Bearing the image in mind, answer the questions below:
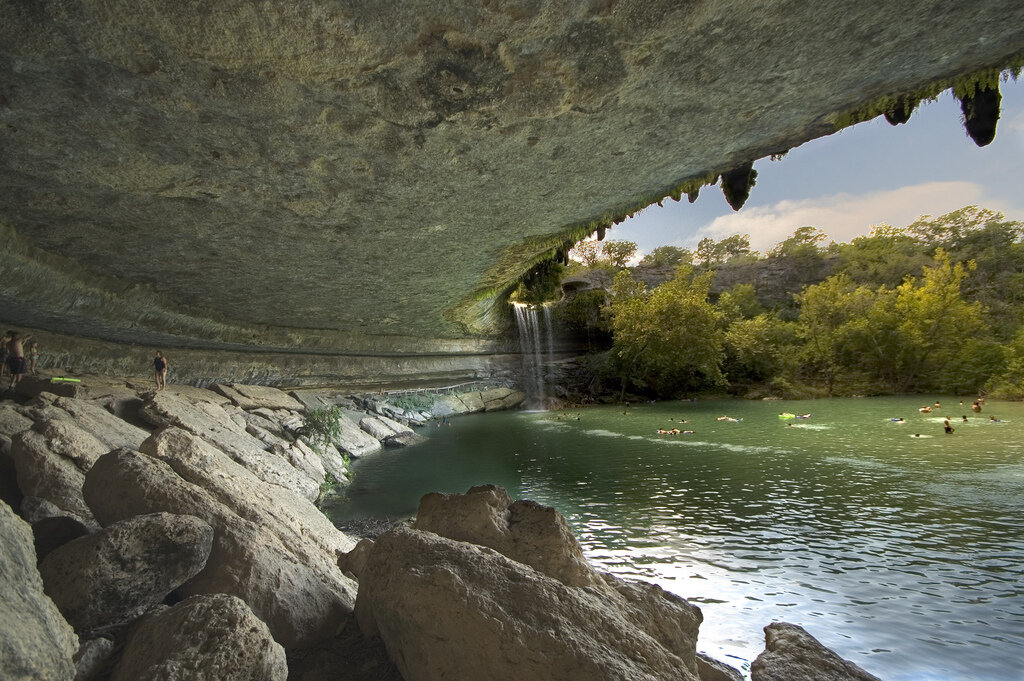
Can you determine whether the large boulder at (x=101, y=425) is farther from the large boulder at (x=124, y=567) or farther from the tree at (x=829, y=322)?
the tree at (x=829, y=322)

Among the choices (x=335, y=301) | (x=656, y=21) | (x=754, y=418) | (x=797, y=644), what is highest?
(x=656, y=21)

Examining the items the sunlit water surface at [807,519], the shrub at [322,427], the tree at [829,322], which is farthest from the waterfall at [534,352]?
the shrub at [322,427]

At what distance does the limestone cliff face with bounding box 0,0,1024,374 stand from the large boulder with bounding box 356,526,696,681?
3154 mm

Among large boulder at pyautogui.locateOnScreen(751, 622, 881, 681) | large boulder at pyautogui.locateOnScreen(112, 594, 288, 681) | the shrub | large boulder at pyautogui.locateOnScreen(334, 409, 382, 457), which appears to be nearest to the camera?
large boulder at pyautogui.locateOnScreen(112, 594, 288, 681)

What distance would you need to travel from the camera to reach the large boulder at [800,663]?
2.89m

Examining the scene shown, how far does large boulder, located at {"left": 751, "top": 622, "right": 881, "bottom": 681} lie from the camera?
289 cm

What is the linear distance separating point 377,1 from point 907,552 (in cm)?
683

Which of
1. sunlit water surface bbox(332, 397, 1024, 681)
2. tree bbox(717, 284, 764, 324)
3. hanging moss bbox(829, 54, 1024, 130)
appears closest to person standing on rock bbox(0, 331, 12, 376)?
sunlit water surface bbox(332, 397, 1024, 681)

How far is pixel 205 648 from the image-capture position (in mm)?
1920

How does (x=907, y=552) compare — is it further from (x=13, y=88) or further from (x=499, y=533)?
(x=13, y=88)

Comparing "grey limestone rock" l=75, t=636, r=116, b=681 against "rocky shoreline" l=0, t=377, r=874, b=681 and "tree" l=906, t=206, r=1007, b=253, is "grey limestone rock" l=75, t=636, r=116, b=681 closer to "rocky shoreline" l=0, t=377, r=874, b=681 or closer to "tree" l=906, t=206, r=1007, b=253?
"rocky shoreline" l=0, t=377, r=874, b=681

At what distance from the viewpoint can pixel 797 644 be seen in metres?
3.21

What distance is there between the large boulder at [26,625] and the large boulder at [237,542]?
78 cm

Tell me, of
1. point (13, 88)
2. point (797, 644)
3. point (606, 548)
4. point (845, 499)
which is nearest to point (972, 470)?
point (845, 499)
